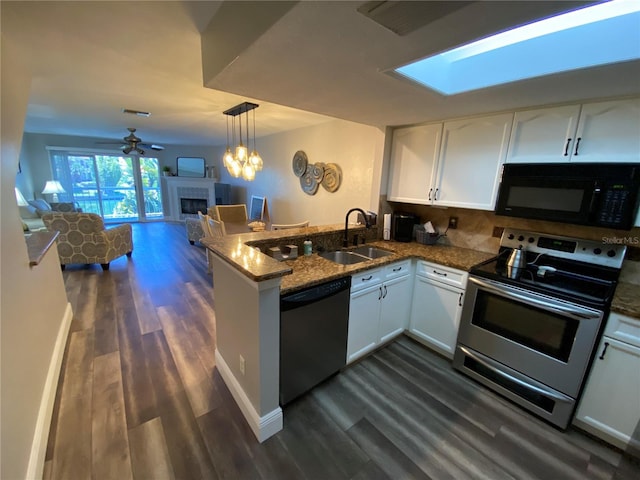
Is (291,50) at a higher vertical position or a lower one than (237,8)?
lower

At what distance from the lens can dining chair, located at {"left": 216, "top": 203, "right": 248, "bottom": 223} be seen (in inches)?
192

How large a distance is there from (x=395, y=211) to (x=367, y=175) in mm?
673

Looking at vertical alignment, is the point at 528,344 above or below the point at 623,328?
below

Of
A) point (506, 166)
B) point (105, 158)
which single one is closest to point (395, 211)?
point (506, 166)

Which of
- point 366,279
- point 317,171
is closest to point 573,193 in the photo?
point 366,279

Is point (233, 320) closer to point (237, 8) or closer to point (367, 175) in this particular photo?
point (237, 8)

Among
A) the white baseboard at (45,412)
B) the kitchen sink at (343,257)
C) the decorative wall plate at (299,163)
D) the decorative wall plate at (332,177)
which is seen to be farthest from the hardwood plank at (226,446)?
the decorative wall plate at (299,163)

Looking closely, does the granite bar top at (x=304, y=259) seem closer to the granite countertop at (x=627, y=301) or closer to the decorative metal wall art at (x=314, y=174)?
the granite countertop at (x=627, y=301)

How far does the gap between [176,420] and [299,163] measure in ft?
12.3

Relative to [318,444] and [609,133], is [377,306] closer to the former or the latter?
[318,444]

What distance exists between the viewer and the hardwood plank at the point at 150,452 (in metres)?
1.38

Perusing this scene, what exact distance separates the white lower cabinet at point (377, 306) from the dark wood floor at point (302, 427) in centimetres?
20

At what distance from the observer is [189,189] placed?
25.9 feet

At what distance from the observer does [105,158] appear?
7297 millimetres
